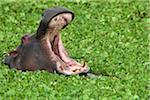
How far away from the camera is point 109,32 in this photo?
457 inches

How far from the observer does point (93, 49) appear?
10414 millimetres

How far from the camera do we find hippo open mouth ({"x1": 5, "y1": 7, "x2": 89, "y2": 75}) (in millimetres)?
8773

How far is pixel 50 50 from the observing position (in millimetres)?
8883

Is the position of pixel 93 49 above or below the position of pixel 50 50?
below

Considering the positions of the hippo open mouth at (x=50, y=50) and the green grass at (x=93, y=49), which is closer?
the green grass at (x=93, y=49)

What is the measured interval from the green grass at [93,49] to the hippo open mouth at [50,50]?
8.2 inches

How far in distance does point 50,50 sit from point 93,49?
1.64m

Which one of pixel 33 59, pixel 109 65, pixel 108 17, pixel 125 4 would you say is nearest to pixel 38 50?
pixel 33 59

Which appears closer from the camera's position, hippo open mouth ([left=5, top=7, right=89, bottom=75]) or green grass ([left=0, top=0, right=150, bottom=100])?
green grass ([left=0, top=0, right=150, bottom=100])

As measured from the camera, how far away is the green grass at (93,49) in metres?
7.97

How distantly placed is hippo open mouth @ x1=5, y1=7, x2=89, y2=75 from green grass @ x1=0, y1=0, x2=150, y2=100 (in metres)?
0.21

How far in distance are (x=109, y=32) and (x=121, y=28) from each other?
0.35m

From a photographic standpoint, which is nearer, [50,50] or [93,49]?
[50,50]

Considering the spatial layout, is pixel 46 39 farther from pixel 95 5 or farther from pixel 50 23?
pixel 95 5
